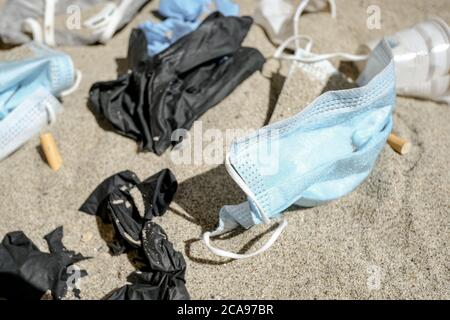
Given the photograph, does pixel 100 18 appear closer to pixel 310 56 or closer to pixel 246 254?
pixel 310 56

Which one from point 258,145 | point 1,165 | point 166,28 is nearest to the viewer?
point 258,145

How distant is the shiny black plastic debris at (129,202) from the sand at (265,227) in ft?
0.12

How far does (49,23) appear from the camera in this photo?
2.13 metres

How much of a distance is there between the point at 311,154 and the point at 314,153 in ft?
0.04

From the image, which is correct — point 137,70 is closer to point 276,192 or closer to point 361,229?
point 276,192

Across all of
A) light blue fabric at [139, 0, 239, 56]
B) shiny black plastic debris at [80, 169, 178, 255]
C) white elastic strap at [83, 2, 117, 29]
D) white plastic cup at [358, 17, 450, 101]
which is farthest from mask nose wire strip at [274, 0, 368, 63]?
white elastic strap at [83, 2, 117, 29]

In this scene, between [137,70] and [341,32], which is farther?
[341,32]

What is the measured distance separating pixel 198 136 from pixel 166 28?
1.89 feet

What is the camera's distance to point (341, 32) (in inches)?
85.4

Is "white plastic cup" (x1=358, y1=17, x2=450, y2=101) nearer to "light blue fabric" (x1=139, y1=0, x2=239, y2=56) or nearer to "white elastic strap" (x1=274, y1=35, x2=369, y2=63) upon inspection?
"white elastic strap" (x1=274, y1=35, x2=369, y2=63)

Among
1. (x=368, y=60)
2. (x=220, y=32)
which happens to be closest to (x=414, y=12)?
(x=368, y=60)

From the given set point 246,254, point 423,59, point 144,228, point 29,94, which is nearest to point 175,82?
point 29,94

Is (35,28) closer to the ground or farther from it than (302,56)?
farther from it

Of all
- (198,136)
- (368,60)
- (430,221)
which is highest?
(368,60)
